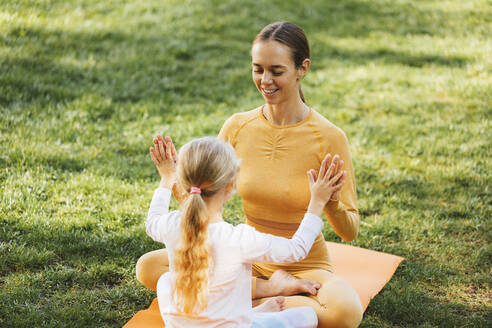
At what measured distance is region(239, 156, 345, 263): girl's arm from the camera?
8.32 feet

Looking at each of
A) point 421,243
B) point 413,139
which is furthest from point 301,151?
point 413,139

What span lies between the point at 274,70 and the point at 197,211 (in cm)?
115

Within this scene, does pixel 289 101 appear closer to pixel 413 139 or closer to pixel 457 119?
pixel 413 139

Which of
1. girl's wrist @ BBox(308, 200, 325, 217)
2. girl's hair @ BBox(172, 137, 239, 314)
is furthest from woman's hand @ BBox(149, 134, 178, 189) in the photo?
girl's wrist @ BBox(308, 200, 325, 217)

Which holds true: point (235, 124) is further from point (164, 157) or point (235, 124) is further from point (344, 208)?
point (344, 208)

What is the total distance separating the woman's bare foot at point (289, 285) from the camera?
315 centimetres

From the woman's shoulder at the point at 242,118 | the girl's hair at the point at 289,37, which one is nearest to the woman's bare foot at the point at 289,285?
the woman's shoulder at the point at 242,118

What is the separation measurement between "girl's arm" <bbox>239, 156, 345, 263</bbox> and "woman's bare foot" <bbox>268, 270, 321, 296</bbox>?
53 cm

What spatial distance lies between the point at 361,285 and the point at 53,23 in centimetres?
669

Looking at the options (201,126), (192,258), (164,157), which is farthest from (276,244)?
(201,126)

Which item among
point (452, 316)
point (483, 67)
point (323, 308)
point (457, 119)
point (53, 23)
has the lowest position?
point (452, 316)

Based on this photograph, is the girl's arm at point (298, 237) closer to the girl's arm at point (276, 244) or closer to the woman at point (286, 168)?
the girl's arm at point (276, 244)

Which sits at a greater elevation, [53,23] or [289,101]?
[53,23]

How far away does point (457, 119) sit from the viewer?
6809 millimetres
